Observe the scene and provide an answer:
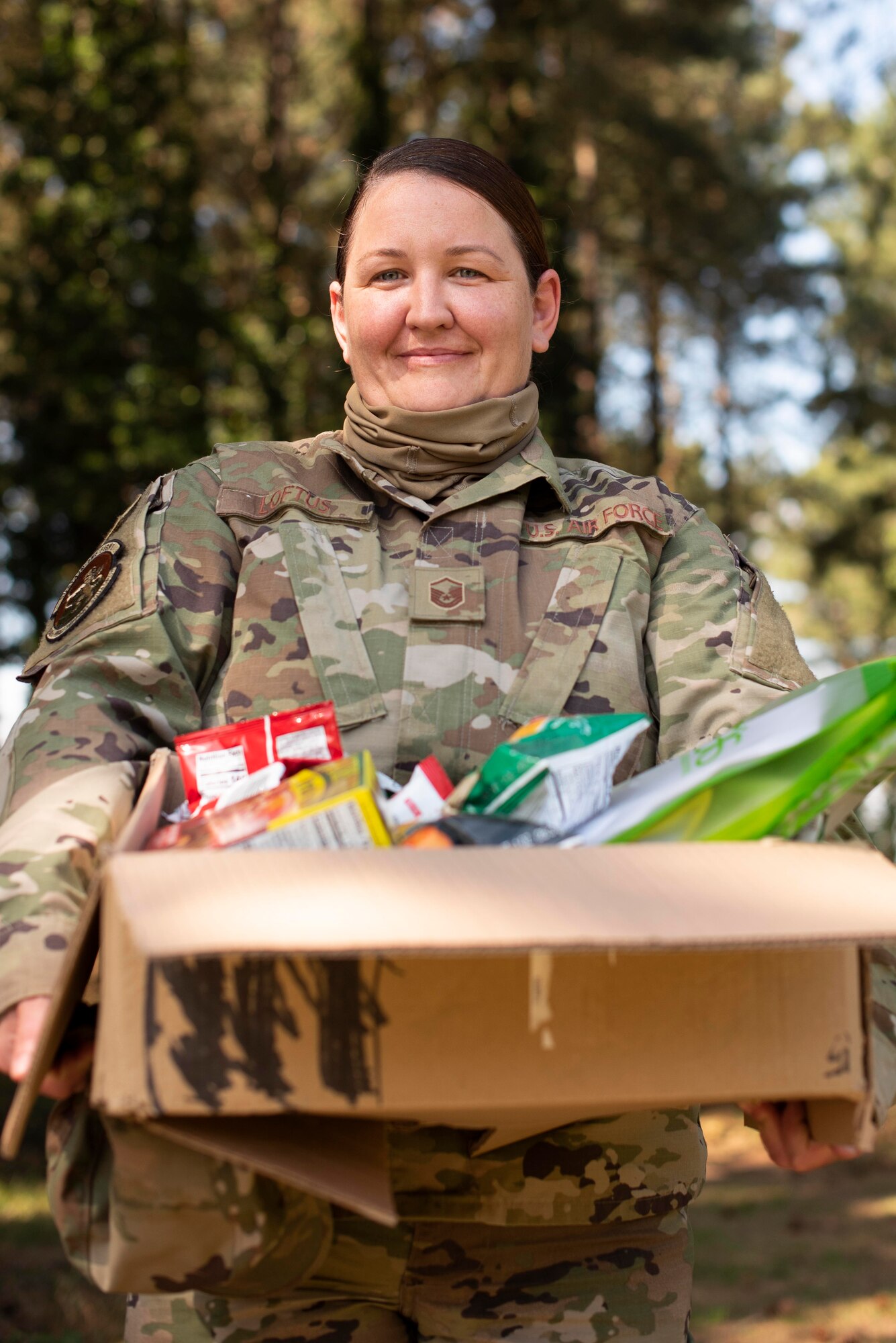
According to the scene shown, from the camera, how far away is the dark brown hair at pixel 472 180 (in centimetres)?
197

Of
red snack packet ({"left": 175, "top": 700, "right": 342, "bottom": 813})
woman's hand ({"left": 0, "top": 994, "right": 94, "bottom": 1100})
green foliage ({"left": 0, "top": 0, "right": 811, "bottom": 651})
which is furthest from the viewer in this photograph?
green foliage ({"left": 0, "top": 0, "right": 811, "bottom": 651})

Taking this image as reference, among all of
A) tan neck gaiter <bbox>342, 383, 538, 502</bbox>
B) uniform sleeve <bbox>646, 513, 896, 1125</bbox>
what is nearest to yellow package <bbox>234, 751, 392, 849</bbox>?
uniform sleeve <bbox>646, 513, 896, 1125</bbox>

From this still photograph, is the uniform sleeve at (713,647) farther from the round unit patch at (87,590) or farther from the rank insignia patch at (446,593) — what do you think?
the round unit patch at (87,590)

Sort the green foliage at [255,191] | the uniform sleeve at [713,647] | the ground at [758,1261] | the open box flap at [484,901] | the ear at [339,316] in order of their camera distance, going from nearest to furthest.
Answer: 1. the open box flap at [484,901]
2. the uniform sleeve at [713,647]
3. the ear at [339,316]
4. the ground at [758,1261]
5. the green foliage at [255,191]

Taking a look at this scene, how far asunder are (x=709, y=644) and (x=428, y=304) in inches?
25.2

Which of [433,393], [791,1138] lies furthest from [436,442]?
[791,1138]

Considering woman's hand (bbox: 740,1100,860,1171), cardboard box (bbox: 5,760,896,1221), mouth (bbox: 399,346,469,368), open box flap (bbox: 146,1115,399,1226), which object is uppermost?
mouth (bbox: 399,346,469,368)

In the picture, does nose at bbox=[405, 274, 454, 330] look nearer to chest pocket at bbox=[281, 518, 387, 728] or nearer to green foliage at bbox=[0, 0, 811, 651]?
chest pocket at bbox=[281, 518, 387, 728]

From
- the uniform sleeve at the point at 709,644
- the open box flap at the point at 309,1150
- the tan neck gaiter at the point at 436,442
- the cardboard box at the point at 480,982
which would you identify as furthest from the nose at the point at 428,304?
the open box flap at the point at 309,1150

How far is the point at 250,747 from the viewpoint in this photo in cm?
155

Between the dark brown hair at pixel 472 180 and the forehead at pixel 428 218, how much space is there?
0.05ft

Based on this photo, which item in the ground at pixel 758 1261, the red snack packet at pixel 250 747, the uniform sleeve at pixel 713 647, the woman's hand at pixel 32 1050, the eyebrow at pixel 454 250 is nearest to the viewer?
the woman's hand at pixel 32 1050

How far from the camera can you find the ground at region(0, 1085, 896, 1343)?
509 centimetres

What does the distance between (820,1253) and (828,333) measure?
60.6 feet
